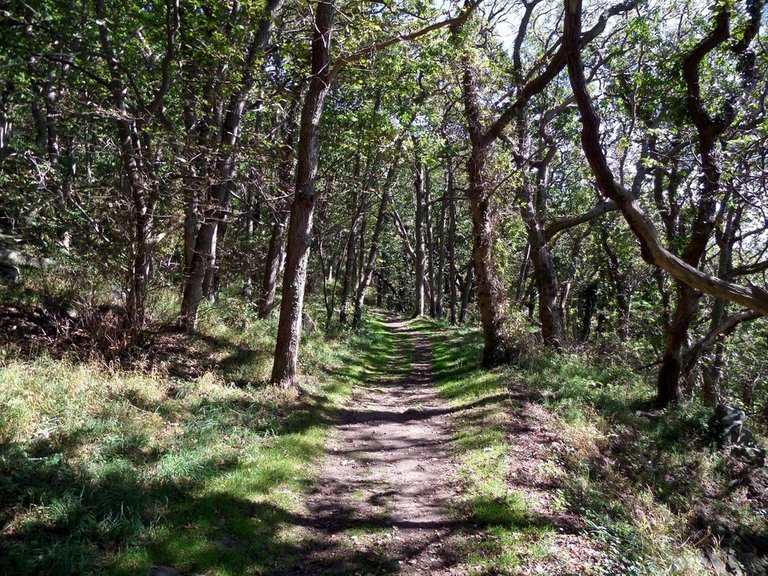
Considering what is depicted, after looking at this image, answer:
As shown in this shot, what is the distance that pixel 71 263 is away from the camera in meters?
9.17

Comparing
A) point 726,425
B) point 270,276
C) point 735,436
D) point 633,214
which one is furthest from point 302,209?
point 735,436

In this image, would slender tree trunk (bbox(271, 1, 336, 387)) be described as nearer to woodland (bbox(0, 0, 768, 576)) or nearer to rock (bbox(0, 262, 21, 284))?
woodland (bbox(0, 0, 768, 576))

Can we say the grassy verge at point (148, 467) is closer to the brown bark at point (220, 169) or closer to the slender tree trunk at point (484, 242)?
the brown bark at point (220, 169)

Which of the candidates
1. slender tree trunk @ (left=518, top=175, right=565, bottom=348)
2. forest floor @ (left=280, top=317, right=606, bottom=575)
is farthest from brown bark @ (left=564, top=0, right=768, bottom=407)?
slender tree trunk @ (left=518, top=175, right=565, bottom=348)

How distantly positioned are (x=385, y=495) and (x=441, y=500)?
2.24 feet

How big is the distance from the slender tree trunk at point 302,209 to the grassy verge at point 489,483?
326 centimetres

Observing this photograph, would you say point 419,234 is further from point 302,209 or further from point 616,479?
point 616,479

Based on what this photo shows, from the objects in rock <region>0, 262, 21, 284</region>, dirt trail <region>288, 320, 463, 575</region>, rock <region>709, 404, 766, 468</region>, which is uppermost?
rock <region>0, 262, 21, 284</region>

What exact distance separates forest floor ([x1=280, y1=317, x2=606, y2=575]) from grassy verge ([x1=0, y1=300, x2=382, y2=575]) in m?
0.43

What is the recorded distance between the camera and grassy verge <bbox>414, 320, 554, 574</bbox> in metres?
4.95

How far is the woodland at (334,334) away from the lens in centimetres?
493

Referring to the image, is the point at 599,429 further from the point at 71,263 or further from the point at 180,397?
the point at 71,263

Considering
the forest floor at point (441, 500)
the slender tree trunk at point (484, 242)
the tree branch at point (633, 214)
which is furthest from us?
the slender tree trunk at point (484, 242)

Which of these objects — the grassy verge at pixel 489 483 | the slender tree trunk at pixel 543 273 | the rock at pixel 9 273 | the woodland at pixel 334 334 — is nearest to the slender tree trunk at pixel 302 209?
the woodland at pixel 334 334
